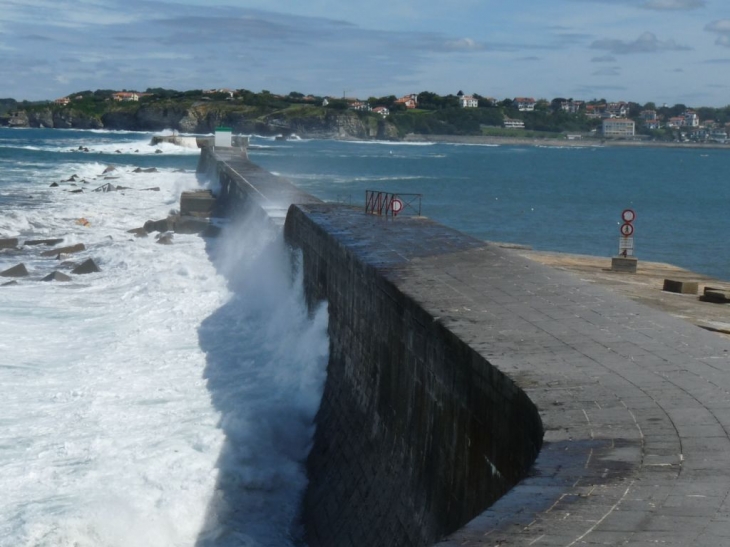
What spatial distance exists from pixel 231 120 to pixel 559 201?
110565mm

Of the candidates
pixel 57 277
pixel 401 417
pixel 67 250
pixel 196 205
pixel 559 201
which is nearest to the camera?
pixel 401 417

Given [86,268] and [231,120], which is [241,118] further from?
[86,268]

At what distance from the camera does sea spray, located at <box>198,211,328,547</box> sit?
1021 centimetres

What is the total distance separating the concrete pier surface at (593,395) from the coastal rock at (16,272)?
11.3 meters

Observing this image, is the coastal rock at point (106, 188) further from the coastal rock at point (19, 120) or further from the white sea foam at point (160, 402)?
the coastal rock at point (19, 120)

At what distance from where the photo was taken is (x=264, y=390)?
44.5 ft

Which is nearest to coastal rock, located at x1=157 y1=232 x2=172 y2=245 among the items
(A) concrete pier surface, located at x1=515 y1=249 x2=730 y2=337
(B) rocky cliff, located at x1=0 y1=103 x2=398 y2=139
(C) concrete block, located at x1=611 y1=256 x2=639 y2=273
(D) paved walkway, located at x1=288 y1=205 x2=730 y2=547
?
(A) concrete pier surface, located at x1=515 y1=249 x2=730 y2=337

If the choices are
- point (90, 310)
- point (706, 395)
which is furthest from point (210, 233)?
point (706, 395)

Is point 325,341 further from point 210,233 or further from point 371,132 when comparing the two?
point 371,132

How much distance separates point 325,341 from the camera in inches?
551

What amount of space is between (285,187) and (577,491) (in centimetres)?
2533

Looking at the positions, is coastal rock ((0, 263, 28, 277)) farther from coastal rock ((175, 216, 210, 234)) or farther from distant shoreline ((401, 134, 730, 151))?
distant shoreline ((401, 134, 730, 151))

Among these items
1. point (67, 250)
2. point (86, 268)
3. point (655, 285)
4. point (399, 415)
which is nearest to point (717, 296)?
point (655, 285)

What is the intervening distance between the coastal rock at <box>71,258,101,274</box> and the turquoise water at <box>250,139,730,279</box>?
43.3 feet
